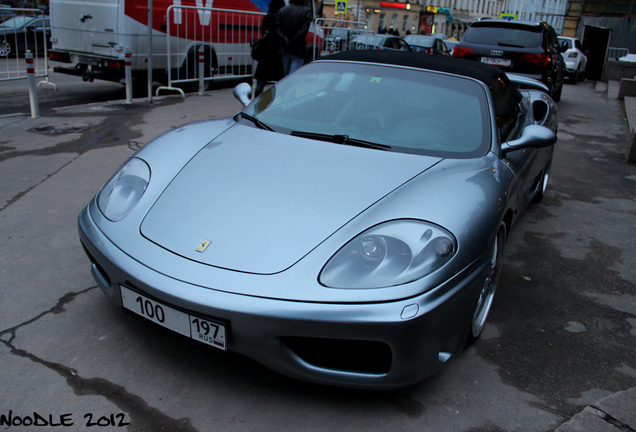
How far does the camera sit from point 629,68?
1650 centimetres

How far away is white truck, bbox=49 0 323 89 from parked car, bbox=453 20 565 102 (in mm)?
4453

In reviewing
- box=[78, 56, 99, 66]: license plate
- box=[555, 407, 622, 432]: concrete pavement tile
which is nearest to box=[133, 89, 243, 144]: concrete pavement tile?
box=[78, 56, 99, 66]: license plate

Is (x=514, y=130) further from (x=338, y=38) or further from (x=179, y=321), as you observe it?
(x=338, y=38)

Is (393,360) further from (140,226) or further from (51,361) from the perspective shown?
(51,361)

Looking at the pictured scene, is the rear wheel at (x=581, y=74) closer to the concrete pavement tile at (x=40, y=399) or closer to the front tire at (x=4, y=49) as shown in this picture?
the front tire at (x=4, y=49)

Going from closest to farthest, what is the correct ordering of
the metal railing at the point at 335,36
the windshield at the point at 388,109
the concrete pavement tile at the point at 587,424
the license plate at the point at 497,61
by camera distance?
the concrete pavement tile at the point at 587,424, the windshield at the point at 388,109, the license plate at the point at 497,61, the metal railing at the point at 335,36

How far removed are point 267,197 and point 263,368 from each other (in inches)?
29.6

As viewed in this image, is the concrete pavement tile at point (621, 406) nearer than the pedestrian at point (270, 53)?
Yes

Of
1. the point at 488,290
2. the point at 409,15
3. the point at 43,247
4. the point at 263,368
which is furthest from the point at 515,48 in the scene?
the point at 409,15

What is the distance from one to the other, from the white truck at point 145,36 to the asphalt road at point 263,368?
4.82m

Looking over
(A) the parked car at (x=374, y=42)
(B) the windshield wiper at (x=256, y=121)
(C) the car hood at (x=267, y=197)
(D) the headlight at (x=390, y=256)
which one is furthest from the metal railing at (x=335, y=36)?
(D) the headlight at (x=390, y=256)

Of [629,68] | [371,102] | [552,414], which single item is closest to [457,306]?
→ [552,414]

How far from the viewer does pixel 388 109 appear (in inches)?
120

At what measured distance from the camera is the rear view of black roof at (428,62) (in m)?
3.28
